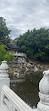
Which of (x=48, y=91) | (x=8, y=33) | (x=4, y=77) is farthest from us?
(x=8, y=33)

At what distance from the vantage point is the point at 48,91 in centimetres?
146

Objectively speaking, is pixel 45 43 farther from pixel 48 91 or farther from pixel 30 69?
pixel 48 91

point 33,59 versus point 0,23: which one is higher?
point 0,23

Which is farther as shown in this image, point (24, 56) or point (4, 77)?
point (24, 56)

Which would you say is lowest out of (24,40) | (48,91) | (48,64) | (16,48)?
(48,64)

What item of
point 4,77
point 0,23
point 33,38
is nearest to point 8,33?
point 0,23

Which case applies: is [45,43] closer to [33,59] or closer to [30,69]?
[33,59]

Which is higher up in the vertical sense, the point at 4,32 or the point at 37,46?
the point at 4,32

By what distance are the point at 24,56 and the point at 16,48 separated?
299 centimetres

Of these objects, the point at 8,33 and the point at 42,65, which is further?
the point at 8,33

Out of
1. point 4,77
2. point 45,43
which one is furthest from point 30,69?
point 4,77

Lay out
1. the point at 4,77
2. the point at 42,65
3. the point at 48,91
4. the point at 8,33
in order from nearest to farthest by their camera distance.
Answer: the point at 48,91
the point at 4,77
the point at 42,65
the point at 8,33

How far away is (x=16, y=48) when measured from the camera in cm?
3127

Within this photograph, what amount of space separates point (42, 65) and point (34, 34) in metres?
7.18
